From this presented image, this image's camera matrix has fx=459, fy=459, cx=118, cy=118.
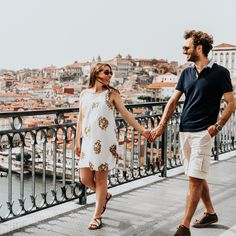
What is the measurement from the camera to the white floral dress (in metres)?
3.60

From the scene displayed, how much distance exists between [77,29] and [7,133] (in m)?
140

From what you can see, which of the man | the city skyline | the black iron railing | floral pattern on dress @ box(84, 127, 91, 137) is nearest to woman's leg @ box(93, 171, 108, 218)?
floral pattern on dress @ box(84, 127, 91, 137)

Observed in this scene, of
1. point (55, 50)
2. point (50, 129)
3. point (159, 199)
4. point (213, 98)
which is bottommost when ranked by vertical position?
point (159, 199)

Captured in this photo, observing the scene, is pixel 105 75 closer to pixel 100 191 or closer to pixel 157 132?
pixel 157 132

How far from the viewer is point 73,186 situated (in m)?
4.46

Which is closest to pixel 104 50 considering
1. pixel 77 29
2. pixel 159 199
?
pixel 77 29

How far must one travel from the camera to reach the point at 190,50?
136 inches

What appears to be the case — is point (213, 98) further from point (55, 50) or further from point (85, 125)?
point (55, 50)

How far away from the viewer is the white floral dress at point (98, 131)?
3.60m

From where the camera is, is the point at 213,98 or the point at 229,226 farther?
the point at 229,226

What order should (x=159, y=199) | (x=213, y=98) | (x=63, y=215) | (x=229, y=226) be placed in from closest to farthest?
(x=213, y=98) < (x=229, y=226) < (x=63, y=215) < (x=159, y=199)

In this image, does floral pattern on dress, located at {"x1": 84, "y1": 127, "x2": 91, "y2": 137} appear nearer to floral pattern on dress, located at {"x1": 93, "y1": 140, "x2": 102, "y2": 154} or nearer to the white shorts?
floral pattern on dress, located at {"x1": 93, "y1": 140, "x2": 102, "y2": 154}

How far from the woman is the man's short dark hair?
0.69m

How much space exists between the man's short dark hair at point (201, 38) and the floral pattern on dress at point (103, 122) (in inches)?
35.2
